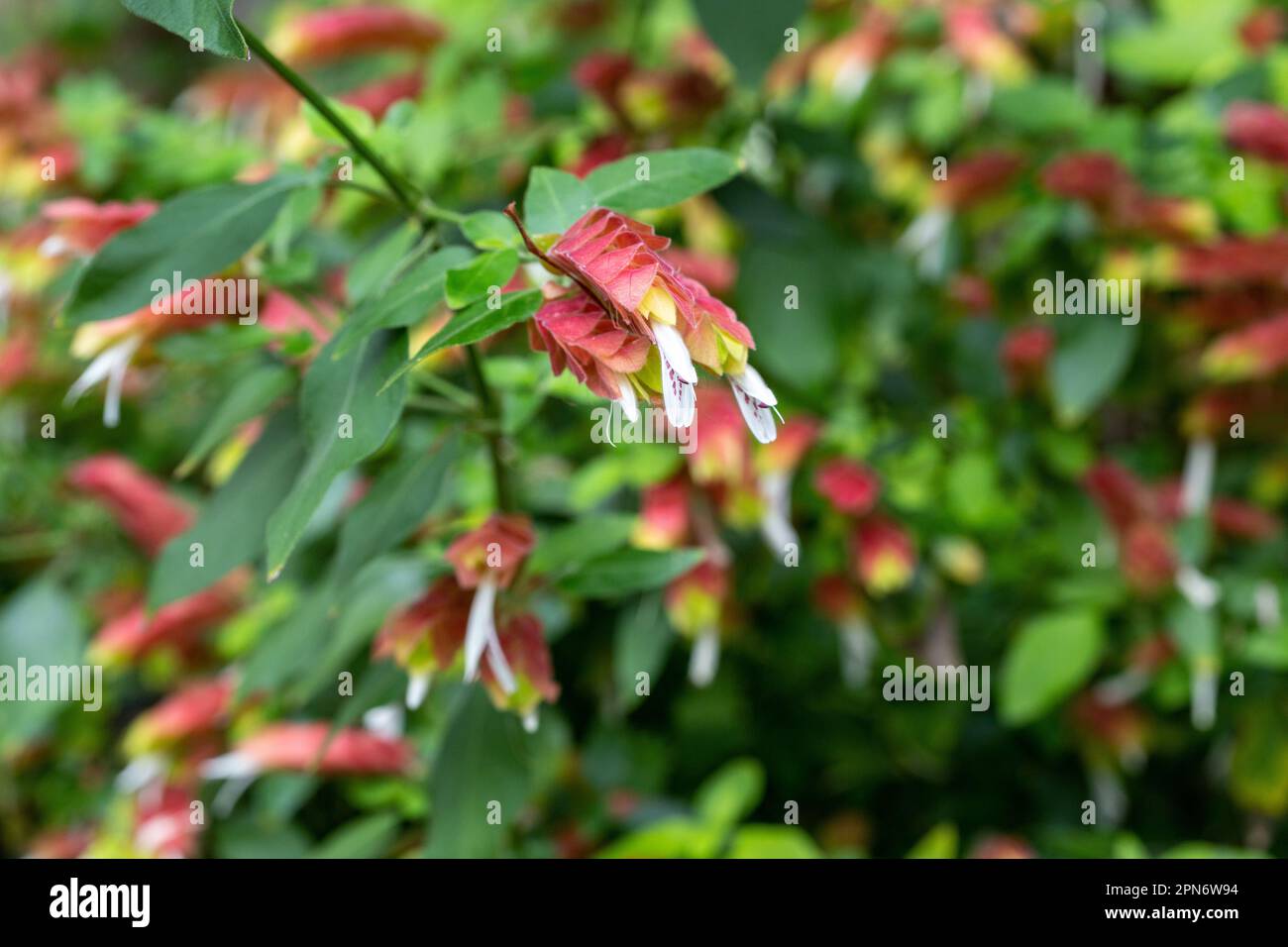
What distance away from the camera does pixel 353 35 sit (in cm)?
117

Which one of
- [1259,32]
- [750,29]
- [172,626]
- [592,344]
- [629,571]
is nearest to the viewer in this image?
[592,344]

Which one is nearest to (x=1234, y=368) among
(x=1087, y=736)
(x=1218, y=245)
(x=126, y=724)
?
(x=1218, y=245)

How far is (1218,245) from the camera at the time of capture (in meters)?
1.03

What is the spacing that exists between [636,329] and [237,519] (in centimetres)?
34

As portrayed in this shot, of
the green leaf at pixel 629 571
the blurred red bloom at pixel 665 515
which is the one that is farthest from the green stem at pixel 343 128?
the blurred red bloom at pixel 665 515

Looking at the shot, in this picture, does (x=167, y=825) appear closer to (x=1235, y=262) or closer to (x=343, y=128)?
(x=343, y=128)

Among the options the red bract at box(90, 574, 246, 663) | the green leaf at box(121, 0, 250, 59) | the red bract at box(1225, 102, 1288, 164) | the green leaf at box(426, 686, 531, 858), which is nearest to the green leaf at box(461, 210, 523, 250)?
the green leaf at box(121, 0, 250, 59)

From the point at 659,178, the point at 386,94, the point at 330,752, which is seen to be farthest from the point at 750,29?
the point at 330,752

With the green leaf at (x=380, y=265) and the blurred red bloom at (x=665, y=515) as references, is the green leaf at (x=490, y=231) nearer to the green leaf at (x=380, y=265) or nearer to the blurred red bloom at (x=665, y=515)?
the green leaf at (x=380, y=265)

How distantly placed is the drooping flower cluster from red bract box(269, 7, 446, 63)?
30.8 inches

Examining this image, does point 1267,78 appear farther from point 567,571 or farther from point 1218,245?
point 567,571

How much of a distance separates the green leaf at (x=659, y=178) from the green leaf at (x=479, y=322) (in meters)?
0.09

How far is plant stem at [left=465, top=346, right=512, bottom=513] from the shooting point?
63 centimetres

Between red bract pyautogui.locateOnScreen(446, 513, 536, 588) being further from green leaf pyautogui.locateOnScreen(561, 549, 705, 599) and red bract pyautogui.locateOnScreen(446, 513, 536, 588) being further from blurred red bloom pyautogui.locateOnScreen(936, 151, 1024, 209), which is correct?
blurred red bloom pyautogui.locateOnScreen(936, 151, 1024, 209)
